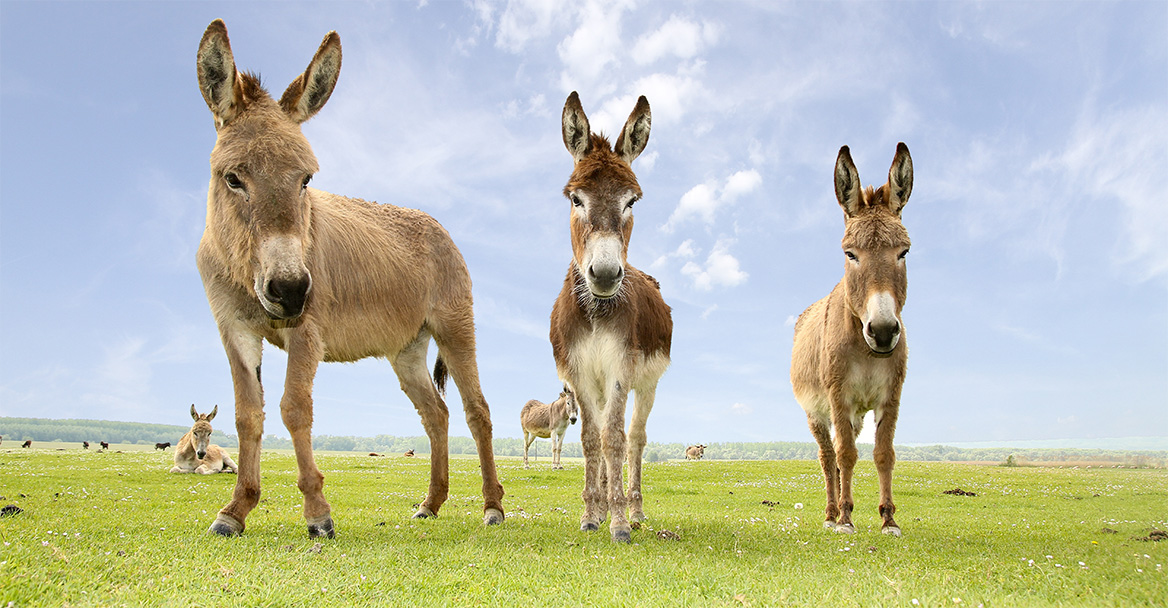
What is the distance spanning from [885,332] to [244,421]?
6.49 m

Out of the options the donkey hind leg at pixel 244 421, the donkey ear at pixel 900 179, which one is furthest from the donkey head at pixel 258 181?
the donkey ear at pixel 900 179

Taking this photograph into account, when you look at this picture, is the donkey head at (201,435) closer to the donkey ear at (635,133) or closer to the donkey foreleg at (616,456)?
the donkey foreleg at (616,456)

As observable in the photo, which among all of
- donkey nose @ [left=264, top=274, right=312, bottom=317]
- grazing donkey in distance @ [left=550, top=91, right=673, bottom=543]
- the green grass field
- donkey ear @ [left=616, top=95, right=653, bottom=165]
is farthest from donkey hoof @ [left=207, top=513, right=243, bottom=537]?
donkey ear @ [left=616, top=95, right=653, bottom=165]

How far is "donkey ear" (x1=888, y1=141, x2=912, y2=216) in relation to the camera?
7.50 meters

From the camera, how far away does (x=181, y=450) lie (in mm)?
18156

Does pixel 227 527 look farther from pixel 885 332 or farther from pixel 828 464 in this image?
pixel 828 464

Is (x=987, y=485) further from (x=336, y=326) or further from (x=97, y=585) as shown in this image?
(x=97, y=585)

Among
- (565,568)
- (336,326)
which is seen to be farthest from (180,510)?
(565,568)

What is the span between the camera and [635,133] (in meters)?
6.86

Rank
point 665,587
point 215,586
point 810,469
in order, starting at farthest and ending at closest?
1. point 810,469
2. point 665,587
3. point 215,586

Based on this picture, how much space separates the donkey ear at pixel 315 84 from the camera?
20.2 ft

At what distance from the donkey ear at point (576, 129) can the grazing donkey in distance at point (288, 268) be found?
2307 millimetres

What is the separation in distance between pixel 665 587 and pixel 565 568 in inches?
31.1

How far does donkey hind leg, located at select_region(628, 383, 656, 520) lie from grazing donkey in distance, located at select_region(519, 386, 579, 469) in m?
17.7
